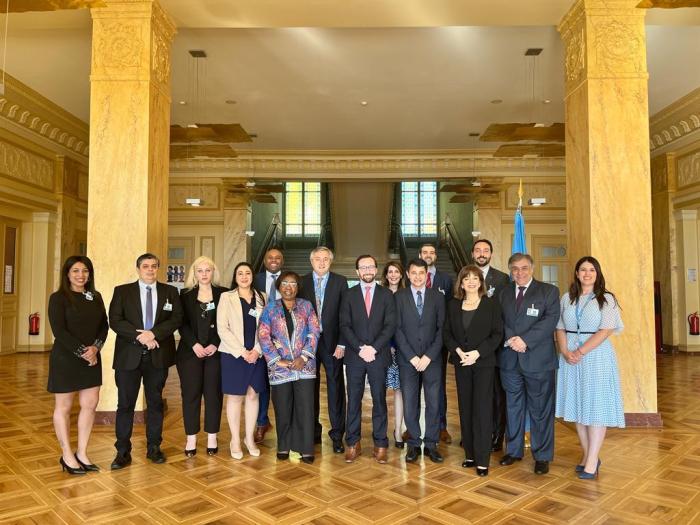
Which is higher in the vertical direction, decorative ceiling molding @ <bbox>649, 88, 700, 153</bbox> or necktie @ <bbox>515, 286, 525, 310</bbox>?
decorative ceiling molding @ <bbox>649, 88, 700, 153</bbox>

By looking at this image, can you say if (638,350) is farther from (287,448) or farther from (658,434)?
(287,448)

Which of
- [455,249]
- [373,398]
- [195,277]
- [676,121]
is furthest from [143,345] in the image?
[455,249]

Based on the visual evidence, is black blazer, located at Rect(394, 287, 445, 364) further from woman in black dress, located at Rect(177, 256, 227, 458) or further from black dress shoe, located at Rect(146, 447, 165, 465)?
black dress shoe, located at Rect(146, 447, 165, 465)

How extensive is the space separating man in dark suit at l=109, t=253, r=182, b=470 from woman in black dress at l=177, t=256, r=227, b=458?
0.10 m

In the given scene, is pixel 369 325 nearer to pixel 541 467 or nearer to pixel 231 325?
pixel 231 325

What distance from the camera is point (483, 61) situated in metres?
7.89

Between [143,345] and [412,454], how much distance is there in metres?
2.20

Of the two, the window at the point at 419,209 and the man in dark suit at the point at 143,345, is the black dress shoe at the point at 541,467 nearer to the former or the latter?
the man in dark suit at the point at 143,345

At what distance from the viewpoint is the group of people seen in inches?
150

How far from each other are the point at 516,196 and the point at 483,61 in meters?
6.12

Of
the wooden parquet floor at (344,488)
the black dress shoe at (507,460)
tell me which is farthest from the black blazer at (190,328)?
the black dress shoe at (507,460)

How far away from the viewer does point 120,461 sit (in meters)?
3.93

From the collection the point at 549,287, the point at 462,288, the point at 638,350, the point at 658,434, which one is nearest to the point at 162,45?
the point at 462,288

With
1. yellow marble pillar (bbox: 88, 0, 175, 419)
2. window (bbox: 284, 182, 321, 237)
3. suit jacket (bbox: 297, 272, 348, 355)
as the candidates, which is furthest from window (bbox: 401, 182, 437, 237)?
suit jacket (bbox: 297, 272, 348, 355)
